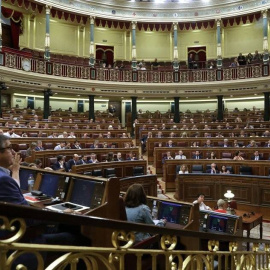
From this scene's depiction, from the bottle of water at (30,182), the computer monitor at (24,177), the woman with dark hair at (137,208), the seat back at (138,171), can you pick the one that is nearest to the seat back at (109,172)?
the seat back at (138,171)

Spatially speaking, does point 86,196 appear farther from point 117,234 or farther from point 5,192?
point 117,234

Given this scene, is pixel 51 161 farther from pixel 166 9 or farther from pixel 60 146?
pixel 166 9

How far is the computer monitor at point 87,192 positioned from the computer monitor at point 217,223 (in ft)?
9.04

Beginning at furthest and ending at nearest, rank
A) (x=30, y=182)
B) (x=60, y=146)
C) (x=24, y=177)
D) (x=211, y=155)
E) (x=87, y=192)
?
(x=211, y=155) → (x=60, y=146) → (x=24, y=177) → (x=30, y=182) → (x=87, y=192)

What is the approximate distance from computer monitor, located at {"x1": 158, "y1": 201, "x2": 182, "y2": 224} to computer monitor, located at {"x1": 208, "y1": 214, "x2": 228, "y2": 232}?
151cm

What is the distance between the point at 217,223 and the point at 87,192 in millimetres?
2941

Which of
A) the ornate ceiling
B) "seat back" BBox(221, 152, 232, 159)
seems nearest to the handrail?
"seat back" BBox(221, 152, 232, 159)

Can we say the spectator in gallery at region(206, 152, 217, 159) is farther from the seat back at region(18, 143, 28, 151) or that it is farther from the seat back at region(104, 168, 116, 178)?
the seat back at region(18, 143, 28, 151)

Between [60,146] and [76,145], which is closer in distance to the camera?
[60,146]

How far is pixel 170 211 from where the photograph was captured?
12.1 ft

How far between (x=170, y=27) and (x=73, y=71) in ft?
23.7

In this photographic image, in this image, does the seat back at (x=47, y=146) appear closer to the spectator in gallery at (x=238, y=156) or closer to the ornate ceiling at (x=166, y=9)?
the spectator in gallery at (x=238, y=156)

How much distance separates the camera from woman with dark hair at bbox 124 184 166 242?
2811 mm

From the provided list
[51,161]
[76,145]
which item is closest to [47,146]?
[76,145]
